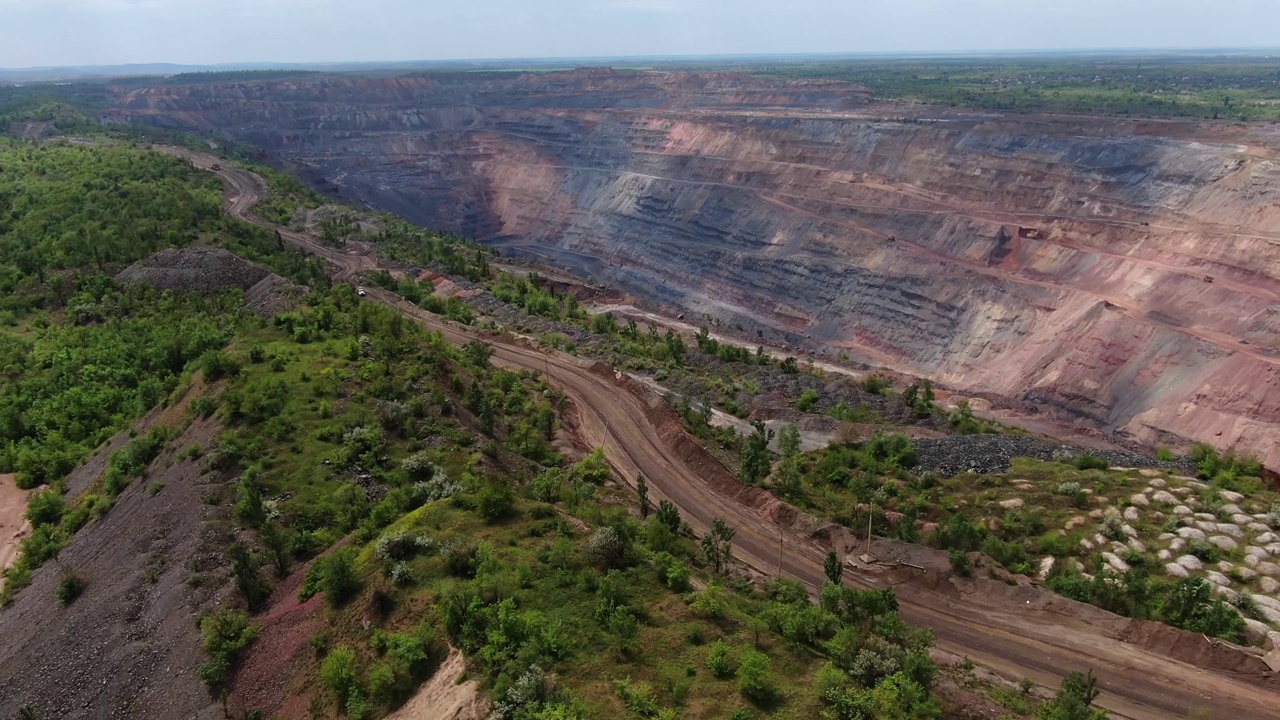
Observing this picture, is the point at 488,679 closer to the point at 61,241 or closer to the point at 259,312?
the point at 259,312

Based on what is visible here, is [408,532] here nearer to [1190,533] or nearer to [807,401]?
[1190,533]

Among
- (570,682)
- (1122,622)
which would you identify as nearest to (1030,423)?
(1122,622)

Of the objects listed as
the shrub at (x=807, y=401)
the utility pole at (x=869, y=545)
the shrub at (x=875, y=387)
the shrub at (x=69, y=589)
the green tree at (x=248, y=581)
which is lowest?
the shrub at (x=875, y=387)

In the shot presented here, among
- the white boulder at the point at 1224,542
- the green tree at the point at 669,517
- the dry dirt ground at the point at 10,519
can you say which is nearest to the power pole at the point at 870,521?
the green tree at the point at 669,517

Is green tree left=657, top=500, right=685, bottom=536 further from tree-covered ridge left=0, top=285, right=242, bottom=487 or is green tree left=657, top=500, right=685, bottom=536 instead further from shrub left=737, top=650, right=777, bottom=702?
tree-covered ridge left=0, top=285, right=242, bottom=487

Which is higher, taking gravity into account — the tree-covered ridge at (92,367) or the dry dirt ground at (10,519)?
the tree-covered ridge at (92,367)

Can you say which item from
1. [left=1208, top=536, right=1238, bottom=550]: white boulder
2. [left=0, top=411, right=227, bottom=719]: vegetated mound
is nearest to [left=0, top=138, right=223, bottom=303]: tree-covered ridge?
[left=0, top=411, right=227, bottom=719]: vegetated mound

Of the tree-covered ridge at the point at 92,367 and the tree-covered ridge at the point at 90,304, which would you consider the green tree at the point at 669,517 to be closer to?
the tree-covered ridge at the point at 92,367
